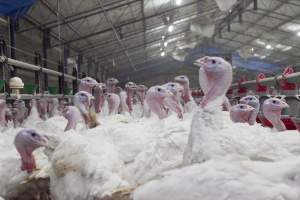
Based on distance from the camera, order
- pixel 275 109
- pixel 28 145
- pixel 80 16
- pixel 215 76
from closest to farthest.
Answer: pixel 215 76
pixel 28 145
pixel 275 109
pixel 80 16

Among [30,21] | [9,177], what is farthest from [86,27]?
[9,177]

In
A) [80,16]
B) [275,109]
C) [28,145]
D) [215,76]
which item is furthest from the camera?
[80,16]

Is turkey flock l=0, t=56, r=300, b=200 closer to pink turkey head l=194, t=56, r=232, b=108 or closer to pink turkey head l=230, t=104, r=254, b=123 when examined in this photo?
pink turkey head l=194, t=56, r=232, b=108

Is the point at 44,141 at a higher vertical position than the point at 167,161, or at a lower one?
higher

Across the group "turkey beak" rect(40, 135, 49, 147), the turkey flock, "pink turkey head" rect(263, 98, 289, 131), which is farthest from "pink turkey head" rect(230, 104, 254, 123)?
"turkey beak" rect(40, 135, 49, 147)

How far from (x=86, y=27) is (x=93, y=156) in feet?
32.8

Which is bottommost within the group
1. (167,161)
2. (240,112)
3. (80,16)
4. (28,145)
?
(167,161)

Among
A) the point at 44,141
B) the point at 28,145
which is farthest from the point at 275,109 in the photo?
the point at 28,145

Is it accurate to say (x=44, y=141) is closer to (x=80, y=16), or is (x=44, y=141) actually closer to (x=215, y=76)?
(x=215, y=76)

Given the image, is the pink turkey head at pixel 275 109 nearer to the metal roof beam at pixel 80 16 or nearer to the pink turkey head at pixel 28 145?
the pink turkey head at pixel 28 145

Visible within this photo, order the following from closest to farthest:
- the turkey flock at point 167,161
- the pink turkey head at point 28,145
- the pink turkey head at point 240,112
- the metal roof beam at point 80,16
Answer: the turkey flock at point 167,161 < the pink turkey head at point 28,145 < the pink turkey head at point 240,112 < the metal roof beam at point 80,16

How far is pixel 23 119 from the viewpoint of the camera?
7227 millimetres

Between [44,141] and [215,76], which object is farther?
[44,141]

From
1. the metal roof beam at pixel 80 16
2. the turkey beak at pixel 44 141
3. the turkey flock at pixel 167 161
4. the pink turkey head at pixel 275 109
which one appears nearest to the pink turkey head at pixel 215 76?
the turkey flock at pixel 167 161
